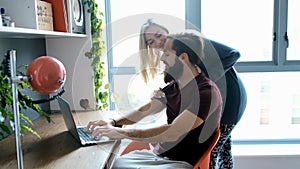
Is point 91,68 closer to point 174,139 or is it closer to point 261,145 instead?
point 174,139

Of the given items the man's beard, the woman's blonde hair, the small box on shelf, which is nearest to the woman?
the woman's blonde hair

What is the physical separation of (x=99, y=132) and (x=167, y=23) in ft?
2.70

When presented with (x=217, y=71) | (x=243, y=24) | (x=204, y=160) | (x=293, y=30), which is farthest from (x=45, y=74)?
(x=293, y=30)

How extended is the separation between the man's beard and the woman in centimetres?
11

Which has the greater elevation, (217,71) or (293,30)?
(293,30)

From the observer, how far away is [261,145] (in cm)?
261

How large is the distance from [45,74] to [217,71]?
1.11m

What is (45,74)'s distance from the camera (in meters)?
0.93

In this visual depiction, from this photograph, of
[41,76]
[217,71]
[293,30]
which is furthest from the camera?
[293,30]

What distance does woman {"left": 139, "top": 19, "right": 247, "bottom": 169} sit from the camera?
178cm

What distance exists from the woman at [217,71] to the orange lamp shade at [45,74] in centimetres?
84

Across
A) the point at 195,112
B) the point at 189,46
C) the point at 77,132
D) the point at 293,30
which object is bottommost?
the point at 77,132

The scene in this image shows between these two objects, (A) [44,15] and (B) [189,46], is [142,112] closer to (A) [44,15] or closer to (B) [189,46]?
(B) [189,46]

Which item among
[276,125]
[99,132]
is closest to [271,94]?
[276,125]
